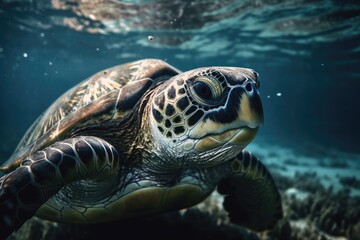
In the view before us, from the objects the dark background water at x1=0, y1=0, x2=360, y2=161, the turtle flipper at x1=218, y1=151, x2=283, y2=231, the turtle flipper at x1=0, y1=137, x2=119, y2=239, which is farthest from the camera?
the dark background water at x1=0, y1=0, x2=360, y2=161

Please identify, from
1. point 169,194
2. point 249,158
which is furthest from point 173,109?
point 249,158

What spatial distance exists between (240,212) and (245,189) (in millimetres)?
405

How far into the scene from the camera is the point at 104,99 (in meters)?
2.61

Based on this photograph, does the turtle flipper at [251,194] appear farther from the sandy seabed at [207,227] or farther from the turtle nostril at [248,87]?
the turtle nostril at [248,87]

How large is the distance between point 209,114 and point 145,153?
0.86 m

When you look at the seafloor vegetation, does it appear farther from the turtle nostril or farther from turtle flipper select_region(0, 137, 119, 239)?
the turtle nostril

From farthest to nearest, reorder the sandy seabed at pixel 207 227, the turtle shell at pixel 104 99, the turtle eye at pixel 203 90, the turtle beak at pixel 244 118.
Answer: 1. the sandy seabed at pixel 207 227
2. the turtle shell at pixel 104 99
3. the turtle eye at pixel 203 90
4. the turtle beak at pixel 244 118

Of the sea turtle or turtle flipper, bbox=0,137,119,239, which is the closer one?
turtle flipper, bbox=0,137,119,239

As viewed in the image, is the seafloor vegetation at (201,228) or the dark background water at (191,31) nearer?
the seafloor vegetation at (201,228)

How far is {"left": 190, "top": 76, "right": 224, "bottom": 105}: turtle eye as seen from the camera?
167 centimetres

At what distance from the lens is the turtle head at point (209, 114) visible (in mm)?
1614

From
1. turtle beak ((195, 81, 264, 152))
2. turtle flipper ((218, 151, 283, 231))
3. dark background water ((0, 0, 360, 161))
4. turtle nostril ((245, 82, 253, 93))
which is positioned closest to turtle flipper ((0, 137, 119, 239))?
turtle beak ((195, 81, 264, 152))

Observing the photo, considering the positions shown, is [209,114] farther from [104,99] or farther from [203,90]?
[104,99]

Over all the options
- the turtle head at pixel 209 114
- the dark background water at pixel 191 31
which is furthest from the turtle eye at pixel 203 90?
the dark background water at pixel 191 31
